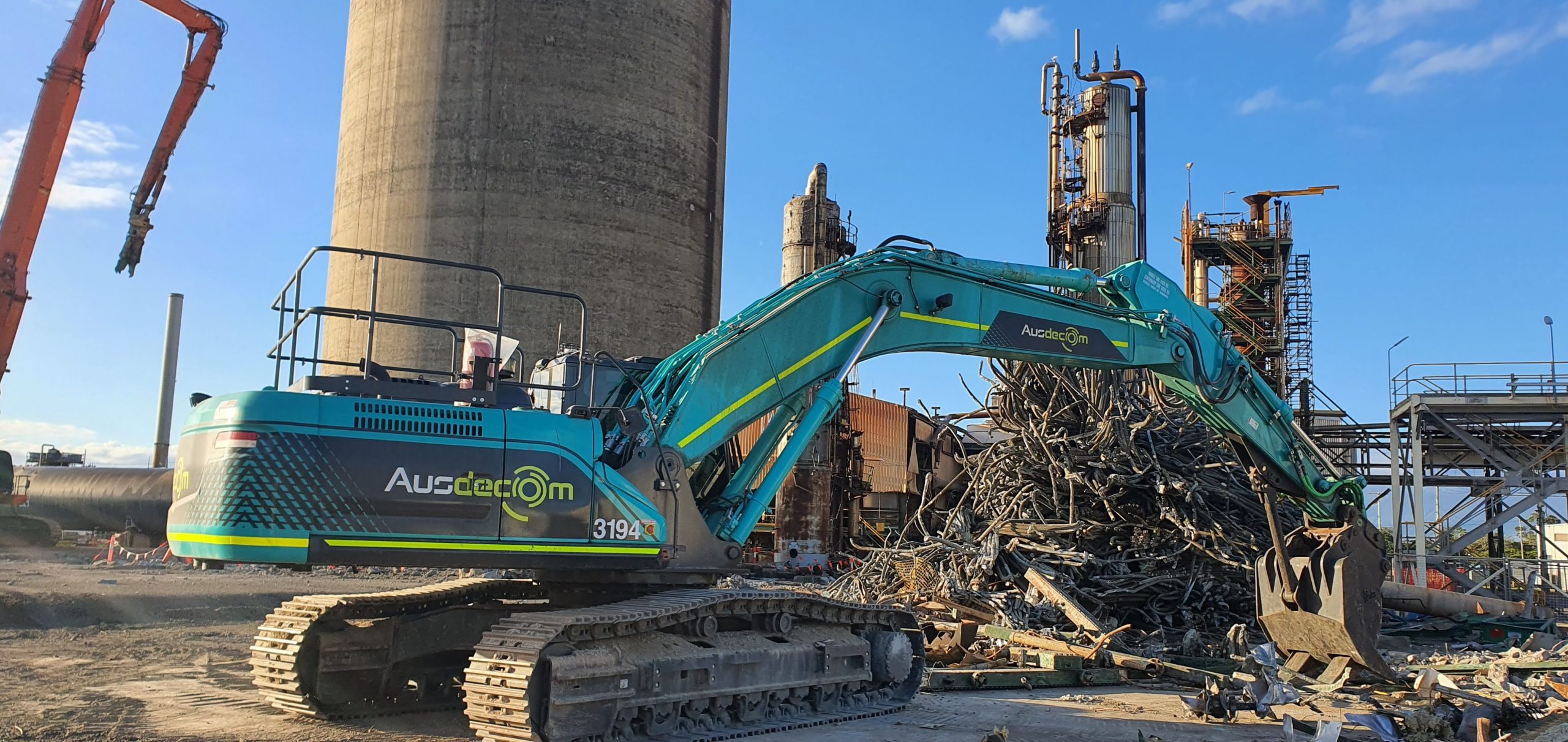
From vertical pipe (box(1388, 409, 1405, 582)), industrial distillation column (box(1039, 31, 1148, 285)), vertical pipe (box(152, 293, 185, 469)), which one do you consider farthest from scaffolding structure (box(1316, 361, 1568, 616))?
vertical pipe (box(152, 293, 185, 469))

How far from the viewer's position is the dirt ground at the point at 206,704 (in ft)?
25.4

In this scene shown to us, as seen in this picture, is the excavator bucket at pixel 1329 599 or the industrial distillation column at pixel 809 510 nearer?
the excavator bucket at pixel 1329 599

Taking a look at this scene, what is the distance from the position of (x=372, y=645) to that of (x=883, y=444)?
69.0 feet

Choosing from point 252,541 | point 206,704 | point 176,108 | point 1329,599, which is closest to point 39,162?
point 176,108

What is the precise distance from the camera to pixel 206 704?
8.70 m

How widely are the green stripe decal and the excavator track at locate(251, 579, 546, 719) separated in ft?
4.90

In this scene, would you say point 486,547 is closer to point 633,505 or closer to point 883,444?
point 633,505

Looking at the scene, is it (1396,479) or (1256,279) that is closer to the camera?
(1396,479)

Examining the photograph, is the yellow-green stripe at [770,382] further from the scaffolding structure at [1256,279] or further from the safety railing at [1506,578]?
the scaffolding structure at [1256,279]

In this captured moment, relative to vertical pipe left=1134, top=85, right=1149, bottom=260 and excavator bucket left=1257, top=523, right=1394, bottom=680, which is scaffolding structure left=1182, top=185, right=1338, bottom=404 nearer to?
vertical pipe left=1134, top=85, right=1149, bottom=260

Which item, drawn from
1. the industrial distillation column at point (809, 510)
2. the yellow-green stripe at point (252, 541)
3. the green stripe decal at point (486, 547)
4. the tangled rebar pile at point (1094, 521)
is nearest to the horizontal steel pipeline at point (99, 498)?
the industrial distillation column at point (809, 510)

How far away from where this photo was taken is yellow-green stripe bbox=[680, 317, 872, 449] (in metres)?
8.09

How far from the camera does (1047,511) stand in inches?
649

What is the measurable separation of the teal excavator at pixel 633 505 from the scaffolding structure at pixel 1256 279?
21.8 metres
